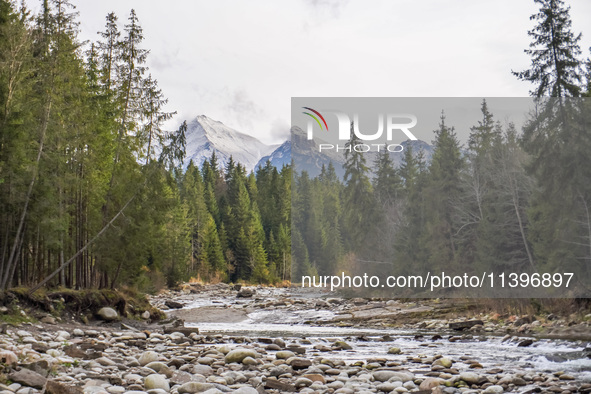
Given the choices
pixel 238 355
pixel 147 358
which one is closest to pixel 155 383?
pixel 147 358

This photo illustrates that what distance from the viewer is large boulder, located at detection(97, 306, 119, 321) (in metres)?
16.8

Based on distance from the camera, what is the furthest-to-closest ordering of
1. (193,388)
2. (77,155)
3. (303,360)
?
1. (77,155)
2. (303,360)
3. (193,388)

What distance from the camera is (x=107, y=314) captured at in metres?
17.0

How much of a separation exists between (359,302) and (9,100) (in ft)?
64.7

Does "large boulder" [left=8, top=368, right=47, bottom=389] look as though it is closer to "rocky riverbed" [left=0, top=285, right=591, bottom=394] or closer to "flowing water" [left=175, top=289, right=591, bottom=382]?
"rocky riverbed" [left=0, top=285, right=591, bottom=394]

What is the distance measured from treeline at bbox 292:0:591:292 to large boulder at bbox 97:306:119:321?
15.3 metres

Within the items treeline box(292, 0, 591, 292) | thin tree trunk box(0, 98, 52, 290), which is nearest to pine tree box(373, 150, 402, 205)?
treeline box(292, 0, 591, 292)

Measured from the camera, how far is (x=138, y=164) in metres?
21.8

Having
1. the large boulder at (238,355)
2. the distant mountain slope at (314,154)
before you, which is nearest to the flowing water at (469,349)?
the large boulder at (238,355)

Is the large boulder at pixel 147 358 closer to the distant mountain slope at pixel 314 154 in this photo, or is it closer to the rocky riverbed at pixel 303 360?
the rocky riverbed at pixel 303 360

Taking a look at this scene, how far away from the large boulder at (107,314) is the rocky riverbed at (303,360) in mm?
241

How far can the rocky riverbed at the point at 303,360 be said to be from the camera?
7.50m

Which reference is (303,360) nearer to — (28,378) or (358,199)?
(28,378)

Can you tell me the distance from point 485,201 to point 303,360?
A: 62.3 ft
